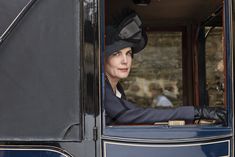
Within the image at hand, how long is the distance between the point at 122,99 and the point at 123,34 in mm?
363

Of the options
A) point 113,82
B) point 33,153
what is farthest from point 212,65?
point 33,153

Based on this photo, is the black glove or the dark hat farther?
the dark hat

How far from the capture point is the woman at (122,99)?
2.53 metres

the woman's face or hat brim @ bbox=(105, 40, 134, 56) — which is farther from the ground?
hat brim @ bbox=(105, 40, 134, 56)

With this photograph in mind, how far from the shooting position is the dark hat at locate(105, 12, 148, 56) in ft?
8.67

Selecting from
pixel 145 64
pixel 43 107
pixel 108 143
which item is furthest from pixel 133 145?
pixel 145 64

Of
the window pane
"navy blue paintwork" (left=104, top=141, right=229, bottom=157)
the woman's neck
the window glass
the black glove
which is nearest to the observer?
"navy blue paintwork" (left=104, top=141, right=229, bottom=157)

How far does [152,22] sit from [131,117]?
1.23 metres

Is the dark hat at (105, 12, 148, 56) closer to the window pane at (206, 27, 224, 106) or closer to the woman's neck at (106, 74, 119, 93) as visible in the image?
the woman's neck at (106, 74, 119, 93)

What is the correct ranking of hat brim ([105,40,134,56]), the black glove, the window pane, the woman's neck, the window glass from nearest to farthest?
the black glove, hat brim ([105,40,134,56]), the woman's neck, the window pane, the window glass

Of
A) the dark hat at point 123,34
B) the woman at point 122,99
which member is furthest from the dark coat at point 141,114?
the dark hat at point 123,34

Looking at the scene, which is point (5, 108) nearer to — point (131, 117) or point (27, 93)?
point (27, 93)

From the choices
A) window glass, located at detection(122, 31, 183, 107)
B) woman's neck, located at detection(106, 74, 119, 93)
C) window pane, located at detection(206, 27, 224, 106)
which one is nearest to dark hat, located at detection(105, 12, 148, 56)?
woman's neck, located at detection(106, 74, 119, 93)

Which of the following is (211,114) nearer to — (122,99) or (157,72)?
(122,99)
